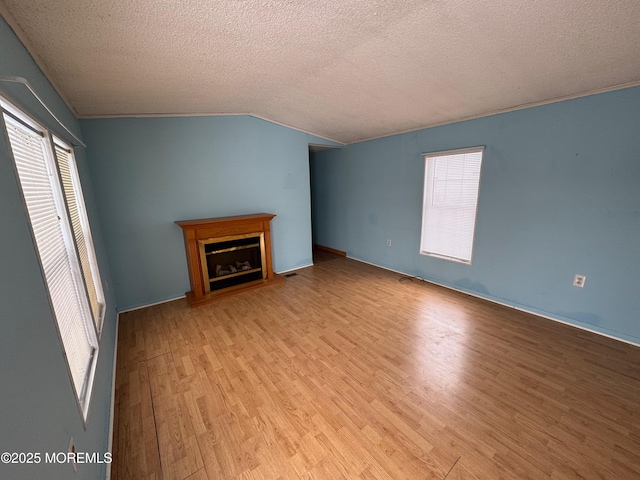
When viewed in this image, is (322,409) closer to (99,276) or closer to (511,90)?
(99,276)

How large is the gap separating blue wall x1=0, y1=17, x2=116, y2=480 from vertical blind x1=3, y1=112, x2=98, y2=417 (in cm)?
11

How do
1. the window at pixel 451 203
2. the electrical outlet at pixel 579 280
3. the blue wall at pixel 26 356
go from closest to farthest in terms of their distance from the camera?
the blue wall at pixel 26 356 < the electrical outlet at pixel 579 280 < the window at pixel 451 203

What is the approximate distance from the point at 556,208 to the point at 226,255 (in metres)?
4.00

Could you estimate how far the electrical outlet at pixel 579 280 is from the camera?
2.46m

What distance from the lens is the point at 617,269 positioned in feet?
7.48

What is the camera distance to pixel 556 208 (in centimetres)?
254

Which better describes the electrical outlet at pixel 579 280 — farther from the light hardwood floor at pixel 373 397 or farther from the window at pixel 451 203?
the window at pixel 451 203

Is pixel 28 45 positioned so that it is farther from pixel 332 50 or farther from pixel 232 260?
pixel 232 260

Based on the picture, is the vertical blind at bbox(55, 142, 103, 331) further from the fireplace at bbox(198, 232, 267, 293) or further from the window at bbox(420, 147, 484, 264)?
the window at bbox(420, 147, 484, 264)

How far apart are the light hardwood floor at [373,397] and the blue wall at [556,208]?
0.33 meters

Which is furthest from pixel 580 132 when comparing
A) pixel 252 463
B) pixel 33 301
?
pixel 33 301

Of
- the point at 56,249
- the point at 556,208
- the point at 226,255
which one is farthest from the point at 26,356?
the point at 556,208

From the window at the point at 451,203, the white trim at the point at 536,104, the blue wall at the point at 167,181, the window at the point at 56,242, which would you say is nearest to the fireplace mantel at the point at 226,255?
the blue wall at the point at 167,181

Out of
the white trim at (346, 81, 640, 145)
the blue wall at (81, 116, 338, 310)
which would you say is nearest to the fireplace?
the blue wall at (81, 116, 338, 310)
